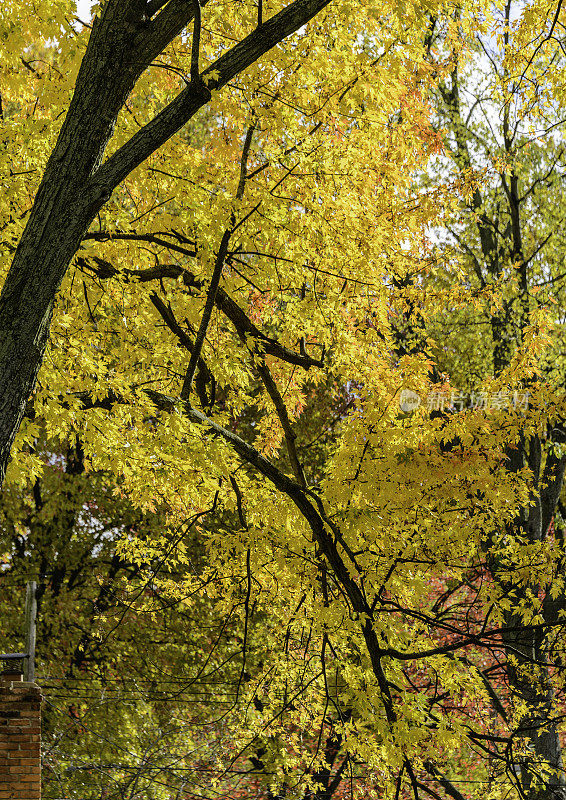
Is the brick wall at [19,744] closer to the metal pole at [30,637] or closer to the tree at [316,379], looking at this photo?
the metal pole at [30,637]

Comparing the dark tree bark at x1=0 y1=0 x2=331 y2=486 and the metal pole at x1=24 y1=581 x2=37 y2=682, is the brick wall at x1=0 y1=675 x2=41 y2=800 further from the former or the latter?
the dark tree bark at x1=0 y1=0 x2=331 y2=486

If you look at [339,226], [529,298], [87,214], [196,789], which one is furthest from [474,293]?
[196,789]

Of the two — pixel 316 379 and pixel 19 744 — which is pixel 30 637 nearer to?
pixel 19 744

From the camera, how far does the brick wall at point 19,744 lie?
742 centimetres

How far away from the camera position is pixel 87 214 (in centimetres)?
345

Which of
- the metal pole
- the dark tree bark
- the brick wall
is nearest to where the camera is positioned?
the dark tree bark

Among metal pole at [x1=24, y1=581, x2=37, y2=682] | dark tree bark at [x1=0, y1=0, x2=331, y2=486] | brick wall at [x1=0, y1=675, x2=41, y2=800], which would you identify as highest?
dark tree bark at [x1=0, y1=0, x2=331, y2=486]

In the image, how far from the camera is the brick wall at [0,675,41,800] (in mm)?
7418

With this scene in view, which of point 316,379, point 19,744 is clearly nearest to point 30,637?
point 19,744

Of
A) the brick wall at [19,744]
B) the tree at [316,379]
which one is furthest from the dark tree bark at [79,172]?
the brick wall at [19,744]

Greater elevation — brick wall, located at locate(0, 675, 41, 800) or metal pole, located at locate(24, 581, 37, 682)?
metal pole, located at locate(24, 581, 37, 682)

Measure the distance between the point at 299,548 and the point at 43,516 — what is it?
348 inches

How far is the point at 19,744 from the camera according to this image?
7.46 meters

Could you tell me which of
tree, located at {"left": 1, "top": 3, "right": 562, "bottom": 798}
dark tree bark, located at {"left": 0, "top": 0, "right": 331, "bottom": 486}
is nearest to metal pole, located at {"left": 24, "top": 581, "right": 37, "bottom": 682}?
tree, located at {"left": 1, "top": 3, "right": 562, "bottom": 798}
